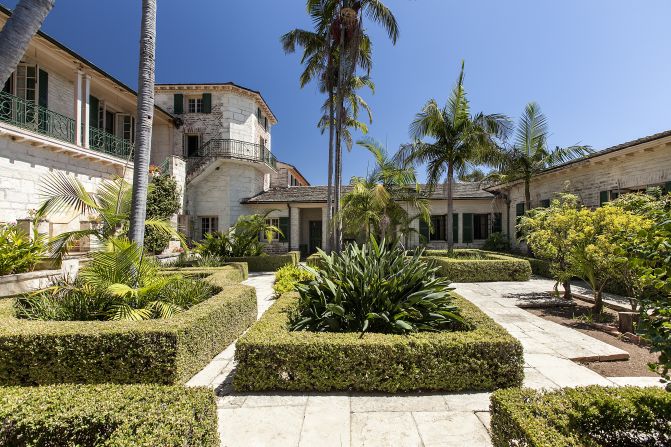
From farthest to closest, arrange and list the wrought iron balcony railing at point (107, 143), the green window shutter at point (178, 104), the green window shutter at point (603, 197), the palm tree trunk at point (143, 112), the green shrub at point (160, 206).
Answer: the green window shutter at point (178, 104), the wrought iron balcony railing at point (107, 143), the green shrub at point (160, 206), the green window shutter at point (603, 197), the palm tree trunk at point (143, 112)

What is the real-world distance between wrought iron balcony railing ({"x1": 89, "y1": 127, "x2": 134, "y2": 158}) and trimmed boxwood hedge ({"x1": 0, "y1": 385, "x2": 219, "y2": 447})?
1315 centimetres

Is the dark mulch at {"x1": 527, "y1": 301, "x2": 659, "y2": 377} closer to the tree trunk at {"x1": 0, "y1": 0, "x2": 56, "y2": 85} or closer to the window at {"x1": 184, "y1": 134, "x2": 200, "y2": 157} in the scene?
the tree trunk at {"x1": 0, "y1": 0, "x2": 56, "y2": 85}

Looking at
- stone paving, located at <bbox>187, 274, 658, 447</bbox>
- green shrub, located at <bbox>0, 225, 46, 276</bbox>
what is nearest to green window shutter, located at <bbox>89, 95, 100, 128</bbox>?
green shrub, located at <bbox>0, 225, 46, 276</bbox>

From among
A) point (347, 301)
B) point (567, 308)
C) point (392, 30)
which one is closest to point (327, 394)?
point (347, 301)

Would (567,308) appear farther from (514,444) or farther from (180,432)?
(180,432)

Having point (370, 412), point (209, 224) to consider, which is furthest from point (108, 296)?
point (209, 224)

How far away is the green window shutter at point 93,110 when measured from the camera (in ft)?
45.0

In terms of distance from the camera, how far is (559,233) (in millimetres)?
7945

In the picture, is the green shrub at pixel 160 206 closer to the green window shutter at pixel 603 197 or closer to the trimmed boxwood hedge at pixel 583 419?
the trimmed boxwood hedge at pixel 583 419

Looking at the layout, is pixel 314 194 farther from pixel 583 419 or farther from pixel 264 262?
pixel 583 419

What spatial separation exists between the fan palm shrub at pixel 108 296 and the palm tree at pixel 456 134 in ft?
36.1

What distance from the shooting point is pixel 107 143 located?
13898 mm

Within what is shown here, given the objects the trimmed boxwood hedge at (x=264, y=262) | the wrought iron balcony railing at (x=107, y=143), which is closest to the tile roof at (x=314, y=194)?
the trimmed boxwood hedge at (x=264, y=262)

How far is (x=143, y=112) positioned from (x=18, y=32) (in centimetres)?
282
